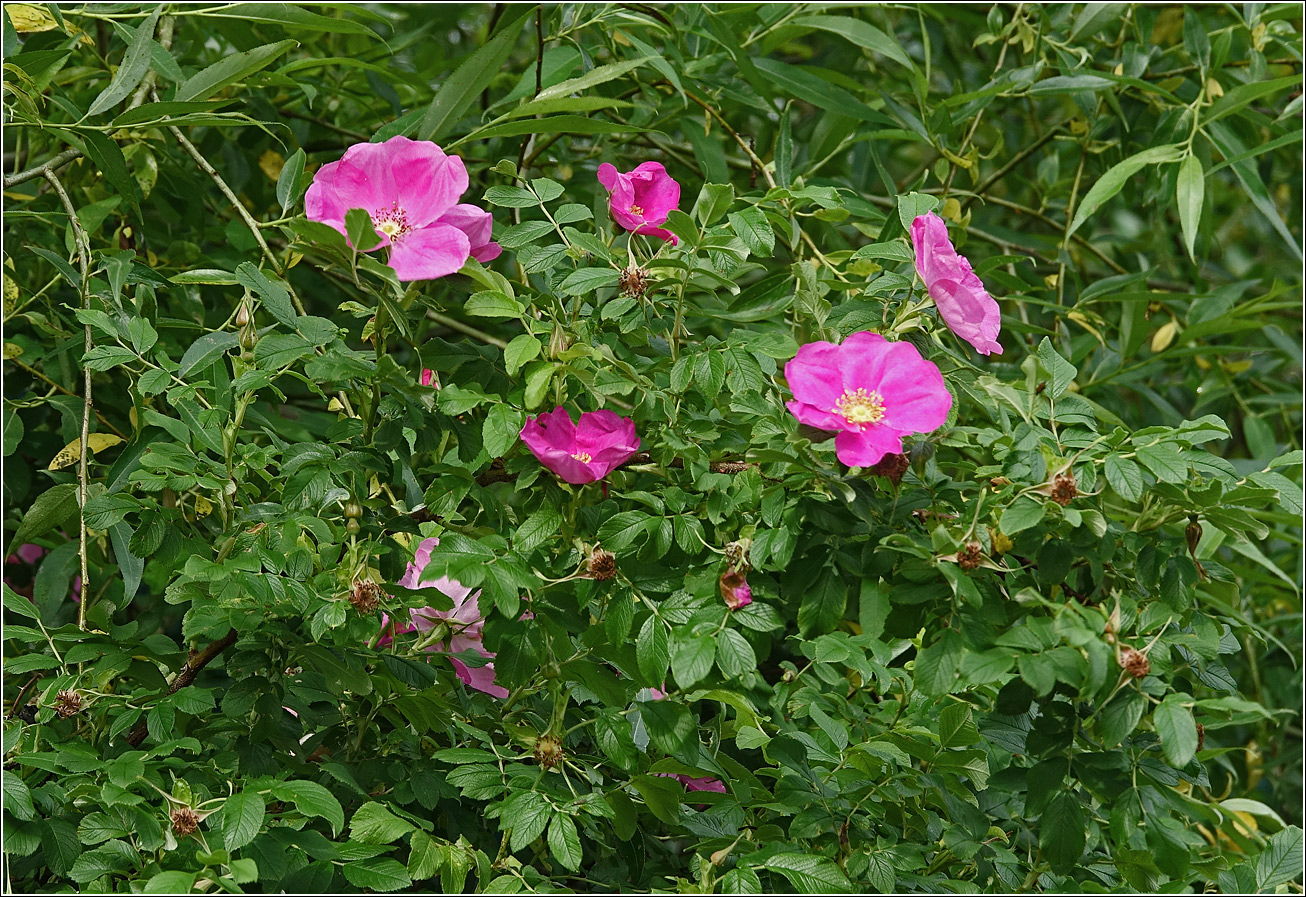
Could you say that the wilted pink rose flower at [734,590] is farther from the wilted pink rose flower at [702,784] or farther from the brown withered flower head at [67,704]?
the brown withered flower head at [67,704]

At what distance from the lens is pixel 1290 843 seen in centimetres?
75

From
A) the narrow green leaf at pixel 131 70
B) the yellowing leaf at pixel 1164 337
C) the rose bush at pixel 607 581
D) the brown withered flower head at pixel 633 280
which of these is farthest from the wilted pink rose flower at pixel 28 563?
the yellowing leaf at pixel 1164 337

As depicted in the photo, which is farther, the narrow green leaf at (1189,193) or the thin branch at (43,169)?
the narrow green leaf at (1189,193)

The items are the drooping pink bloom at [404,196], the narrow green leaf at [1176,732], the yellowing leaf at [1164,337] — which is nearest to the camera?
the narrow green leaf at [1176,732]

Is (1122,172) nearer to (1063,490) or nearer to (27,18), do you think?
(1063,490)

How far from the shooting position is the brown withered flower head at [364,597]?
695 millimetres

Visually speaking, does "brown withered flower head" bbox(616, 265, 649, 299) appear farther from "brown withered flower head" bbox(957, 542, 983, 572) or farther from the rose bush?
"brown withered flower head" bbox(957, 542, 983, 572)

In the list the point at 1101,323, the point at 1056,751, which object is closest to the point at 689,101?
the point at 1101,323

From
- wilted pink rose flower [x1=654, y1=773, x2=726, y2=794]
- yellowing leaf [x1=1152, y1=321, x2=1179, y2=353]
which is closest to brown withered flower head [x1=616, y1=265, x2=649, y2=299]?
wilted pink rose flower [x1=654, y1=773, x2=726, y2=794]

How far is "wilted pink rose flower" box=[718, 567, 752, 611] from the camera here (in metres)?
0.67

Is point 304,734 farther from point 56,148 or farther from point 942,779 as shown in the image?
point 56,148

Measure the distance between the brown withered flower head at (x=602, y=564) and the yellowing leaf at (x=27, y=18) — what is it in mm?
710

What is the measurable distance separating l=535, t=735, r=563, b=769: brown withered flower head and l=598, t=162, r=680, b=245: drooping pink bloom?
345 mm

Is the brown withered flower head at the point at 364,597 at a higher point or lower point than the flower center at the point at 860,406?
lower
